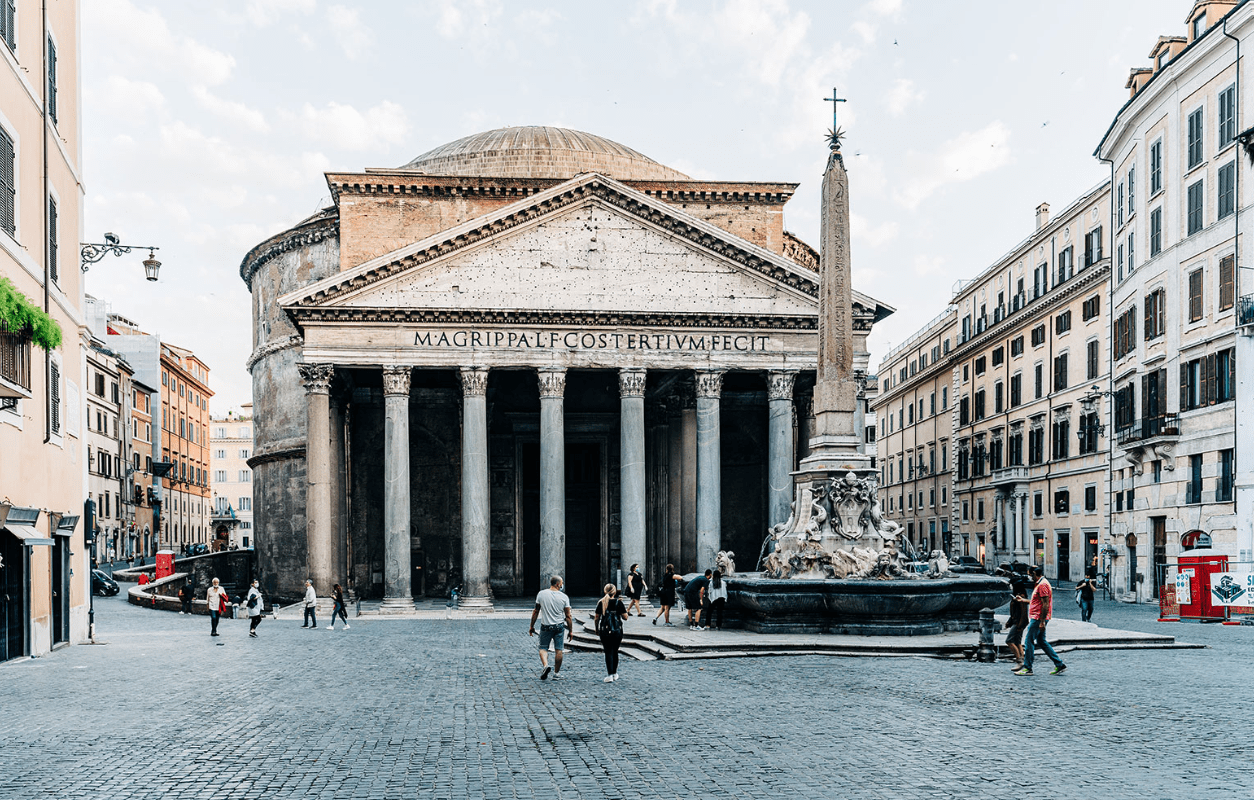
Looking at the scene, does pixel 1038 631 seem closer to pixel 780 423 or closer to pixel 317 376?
pixel 780 423

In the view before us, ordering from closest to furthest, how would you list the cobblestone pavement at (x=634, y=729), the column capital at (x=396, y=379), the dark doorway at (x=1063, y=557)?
the cobblestone pavement at (x=634, y=729)
the column capital at (x=396, y=379)
the dark doorway at (x=1063, y=557)

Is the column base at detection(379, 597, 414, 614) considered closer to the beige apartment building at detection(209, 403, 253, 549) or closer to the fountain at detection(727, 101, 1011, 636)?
the fountain at detection(727, 101, 1011, 636)

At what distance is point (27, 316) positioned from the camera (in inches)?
617

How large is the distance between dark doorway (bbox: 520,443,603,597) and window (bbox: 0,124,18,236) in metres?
26.5

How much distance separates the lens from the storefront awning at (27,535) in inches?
674

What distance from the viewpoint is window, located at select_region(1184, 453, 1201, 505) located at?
3166 centimetres

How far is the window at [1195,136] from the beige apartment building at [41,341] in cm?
2755

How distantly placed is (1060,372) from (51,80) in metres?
38.3

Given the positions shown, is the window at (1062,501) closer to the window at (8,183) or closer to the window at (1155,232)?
the window at (1155,232)

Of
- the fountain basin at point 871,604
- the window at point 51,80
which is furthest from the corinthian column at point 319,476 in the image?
the fountain basin at point 871,604

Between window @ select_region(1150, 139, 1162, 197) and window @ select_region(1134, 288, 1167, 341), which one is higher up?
window @ select_region(1150, 139, 1162, 197)

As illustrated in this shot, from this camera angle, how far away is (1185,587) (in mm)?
27781

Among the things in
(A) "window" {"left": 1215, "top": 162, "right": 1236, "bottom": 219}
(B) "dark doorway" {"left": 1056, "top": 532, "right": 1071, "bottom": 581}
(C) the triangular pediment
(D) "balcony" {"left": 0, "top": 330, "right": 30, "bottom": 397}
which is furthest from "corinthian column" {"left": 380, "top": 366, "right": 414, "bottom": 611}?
(B) "dark doorway" {"left": 1056, "top": 532, "right": 1071, "bottom": 581}

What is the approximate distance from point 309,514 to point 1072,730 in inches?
1050
